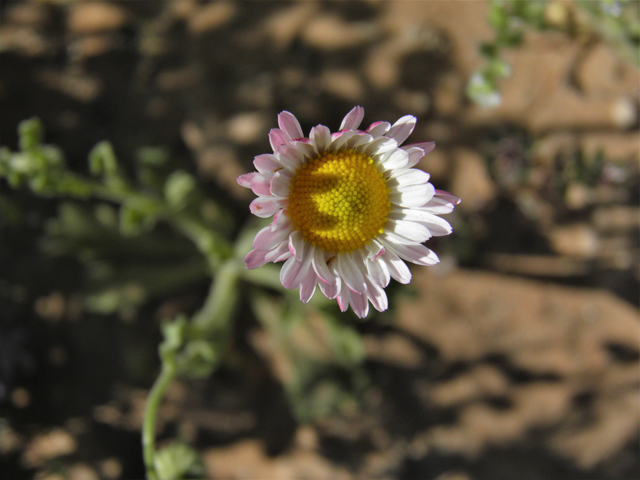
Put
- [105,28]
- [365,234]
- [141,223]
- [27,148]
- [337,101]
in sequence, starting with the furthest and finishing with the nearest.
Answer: [105,28], [337,101], [141,223], [27,148], [365,234]

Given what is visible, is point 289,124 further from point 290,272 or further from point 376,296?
point 376,296

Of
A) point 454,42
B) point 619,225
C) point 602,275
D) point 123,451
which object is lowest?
point 123,451

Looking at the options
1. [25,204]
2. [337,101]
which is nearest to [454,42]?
[337,101]

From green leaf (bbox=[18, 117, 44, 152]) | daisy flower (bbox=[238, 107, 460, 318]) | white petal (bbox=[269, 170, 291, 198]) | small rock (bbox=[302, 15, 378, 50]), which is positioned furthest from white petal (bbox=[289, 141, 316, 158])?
small rock (bbox=[302, 15, 378, 50])

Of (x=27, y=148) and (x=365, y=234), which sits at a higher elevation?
(x=27, y=148)

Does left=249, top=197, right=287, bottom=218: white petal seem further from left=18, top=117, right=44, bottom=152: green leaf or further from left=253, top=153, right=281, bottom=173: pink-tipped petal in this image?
left=18, top=117, right=44, bottom=152: green leaf

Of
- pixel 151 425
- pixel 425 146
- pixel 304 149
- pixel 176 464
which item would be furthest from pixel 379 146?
pixel 176 464

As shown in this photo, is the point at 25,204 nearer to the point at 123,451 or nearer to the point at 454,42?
the point at 123,451
